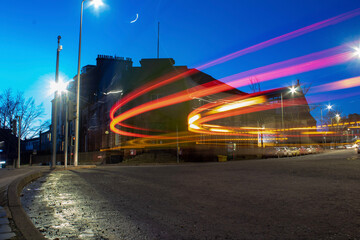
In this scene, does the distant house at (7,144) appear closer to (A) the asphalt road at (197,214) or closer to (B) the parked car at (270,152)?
(B) the parked car at (270,152)

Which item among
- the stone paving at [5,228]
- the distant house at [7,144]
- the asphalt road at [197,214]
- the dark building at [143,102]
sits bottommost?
the asphalt road at [197,214]

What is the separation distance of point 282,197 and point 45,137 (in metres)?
81.0

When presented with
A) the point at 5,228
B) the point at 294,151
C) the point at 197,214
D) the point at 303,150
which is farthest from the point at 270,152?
the point at 5,228

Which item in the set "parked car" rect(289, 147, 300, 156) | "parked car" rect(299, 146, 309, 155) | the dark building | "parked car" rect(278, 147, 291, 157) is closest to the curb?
the dark building

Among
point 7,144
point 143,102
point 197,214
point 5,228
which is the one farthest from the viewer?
point 7,144

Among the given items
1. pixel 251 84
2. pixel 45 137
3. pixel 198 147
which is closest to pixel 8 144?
pixel 45 137

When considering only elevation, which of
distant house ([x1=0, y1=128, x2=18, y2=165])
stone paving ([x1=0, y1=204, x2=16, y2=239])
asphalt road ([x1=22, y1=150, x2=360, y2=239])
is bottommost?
asphalt road ([x1=22, y1=150, x2=360, y2=239])

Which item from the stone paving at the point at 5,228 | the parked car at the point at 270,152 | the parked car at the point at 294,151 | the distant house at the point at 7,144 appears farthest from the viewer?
the distant house at the point at 7,144

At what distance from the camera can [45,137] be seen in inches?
3063

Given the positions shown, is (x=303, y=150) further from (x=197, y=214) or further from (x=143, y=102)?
(x=197, y=214)

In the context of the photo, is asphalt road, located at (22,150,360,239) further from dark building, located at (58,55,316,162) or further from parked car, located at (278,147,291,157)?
parked car, located at (278,147,291,157)

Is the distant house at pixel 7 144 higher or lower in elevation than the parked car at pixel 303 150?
higher

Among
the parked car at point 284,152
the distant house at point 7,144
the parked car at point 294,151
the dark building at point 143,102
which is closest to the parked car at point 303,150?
the parked car at point 294,151

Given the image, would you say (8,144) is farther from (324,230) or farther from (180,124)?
(324,230)
